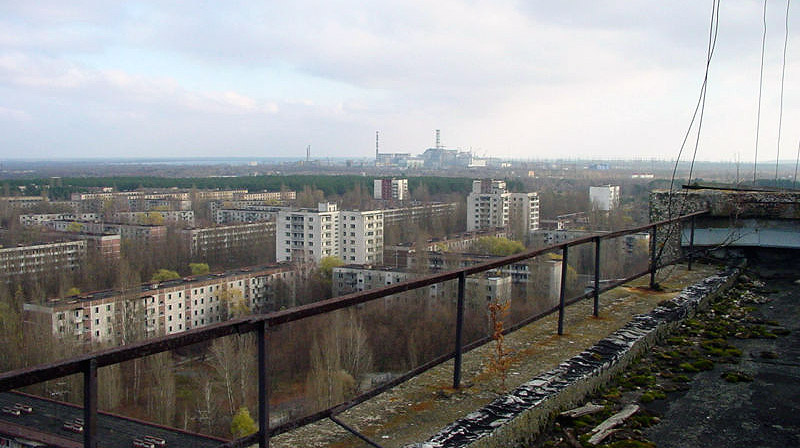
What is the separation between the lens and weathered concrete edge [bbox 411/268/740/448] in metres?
2.15

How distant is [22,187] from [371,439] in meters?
72.0

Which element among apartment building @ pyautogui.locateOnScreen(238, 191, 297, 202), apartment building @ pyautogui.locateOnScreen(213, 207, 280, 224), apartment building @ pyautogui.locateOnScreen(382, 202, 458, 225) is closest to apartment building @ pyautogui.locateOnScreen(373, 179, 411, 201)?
apartment building @ pyautogui.locateOnScreen(238, 191, 297, 202)

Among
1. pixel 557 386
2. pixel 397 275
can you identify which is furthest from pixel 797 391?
pixel 397 275

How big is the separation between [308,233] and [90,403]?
30.8 meters

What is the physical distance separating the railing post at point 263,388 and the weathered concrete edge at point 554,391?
48cm

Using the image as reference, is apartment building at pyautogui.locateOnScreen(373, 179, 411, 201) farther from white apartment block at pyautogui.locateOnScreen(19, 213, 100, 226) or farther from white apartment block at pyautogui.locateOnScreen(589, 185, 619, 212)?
white apartment block at pyautogui.locateOnScreen(19, 213, 100, 226)

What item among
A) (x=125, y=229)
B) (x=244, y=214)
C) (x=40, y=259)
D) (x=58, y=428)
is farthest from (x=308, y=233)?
(x=58, y=428)

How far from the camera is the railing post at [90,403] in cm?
146

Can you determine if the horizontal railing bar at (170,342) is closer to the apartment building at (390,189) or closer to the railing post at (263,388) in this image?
the railing post at (263,388)

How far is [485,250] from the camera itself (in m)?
29.5

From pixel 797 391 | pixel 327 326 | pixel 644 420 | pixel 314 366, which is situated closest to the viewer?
pixel 644 420

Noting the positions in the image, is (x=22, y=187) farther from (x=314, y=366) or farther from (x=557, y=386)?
(x=557, y=386)

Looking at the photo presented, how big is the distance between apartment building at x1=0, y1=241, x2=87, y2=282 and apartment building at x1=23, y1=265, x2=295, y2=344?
694 cm

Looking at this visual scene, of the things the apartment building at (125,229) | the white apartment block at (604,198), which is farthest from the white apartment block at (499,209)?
the apartment building at (125,229)
